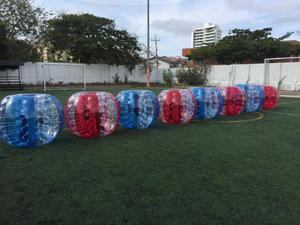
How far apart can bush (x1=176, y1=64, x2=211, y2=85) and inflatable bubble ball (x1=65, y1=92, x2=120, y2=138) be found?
837 inches

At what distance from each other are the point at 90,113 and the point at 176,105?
2.41m

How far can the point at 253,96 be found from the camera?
880 centimetres

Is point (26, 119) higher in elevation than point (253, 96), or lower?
lower

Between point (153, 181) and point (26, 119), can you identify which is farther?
point (26, 119)

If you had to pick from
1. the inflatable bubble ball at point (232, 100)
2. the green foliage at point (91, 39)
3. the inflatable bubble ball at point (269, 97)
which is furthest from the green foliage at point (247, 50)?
the inflatable bubble ball at point (232, 100)

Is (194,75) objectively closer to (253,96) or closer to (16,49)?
(16,49)

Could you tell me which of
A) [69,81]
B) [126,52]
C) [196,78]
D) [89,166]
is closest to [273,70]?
[196,78]

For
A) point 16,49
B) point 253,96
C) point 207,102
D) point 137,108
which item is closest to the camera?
point 137,108

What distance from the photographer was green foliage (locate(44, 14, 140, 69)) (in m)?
27.2

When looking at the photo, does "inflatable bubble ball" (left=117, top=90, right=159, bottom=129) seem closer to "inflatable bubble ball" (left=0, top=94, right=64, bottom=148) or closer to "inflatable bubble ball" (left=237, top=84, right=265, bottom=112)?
"inflatable bubble ball" (left=0, top=94, right=64, bottom=148)

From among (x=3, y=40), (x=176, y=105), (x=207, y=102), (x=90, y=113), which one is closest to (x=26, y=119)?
(x=90, y=113)

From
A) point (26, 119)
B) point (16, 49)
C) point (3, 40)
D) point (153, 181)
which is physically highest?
point (3, 40)

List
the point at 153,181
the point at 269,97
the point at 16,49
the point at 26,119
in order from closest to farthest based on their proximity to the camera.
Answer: the point at 153,181 < the point at 26,119 < the point at 269,97 < the point at 16,49

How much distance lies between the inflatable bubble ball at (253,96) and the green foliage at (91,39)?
2171cm
